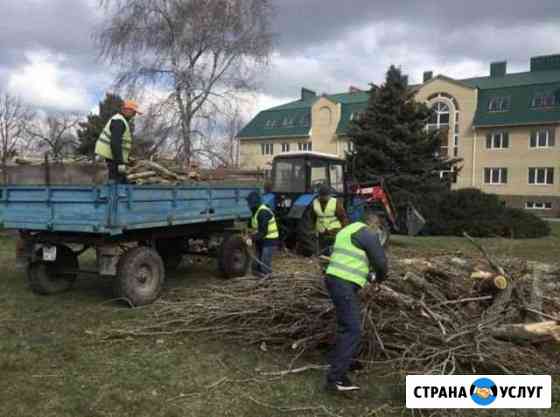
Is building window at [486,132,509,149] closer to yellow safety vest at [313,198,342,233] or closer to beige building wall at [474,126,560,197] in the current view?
beige building wall at [474,126,560,197]

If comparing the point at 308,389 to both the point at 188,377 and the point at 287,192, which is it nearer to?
the point at 188,377

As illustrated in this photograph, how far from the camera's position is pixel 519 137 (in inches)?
1468

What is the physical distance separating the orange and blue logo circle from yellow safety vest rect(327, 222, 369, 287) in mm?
1232

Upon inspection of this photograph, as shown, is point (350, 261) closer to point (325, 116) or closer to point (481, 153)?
point (481, 153)

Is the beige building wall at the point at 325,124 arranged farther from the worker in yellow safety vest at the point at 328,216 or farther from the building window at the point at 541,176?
the worker in yellow safety vest at the point at 328,216

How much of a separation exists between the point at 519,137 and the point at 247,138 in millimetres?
23279

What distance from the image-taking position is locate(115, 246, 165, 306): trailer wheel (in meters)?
7.27

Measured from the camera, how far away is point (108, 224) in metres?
6.84

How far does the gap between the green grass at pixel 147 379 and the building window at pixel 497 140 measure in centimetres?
3564

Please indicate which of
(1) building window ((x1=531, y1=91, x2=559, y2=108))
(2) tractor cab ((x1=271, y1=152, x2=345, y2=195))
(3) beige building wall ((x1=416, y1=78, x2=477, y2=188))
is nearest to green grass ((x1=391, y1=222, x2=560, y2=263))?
(2) tractor cab ((x1=271, y1=152, x2=345, y2=195))

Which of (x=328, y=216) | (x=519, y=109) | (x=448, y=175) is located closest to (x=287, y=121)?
(x=519, y=109)

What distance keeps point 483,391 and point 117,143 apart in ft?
18.2

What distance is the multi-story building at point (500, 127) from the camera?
36062 millimetres

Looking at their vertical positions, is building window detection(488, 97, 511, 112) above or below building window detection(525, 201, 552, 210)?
above
